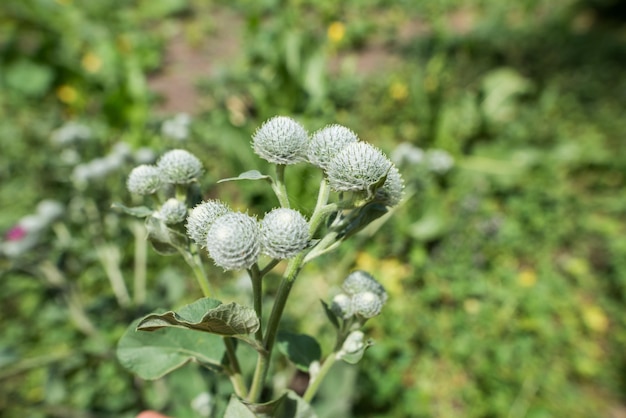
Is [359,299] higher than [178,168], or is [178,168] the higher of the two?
[178,168]

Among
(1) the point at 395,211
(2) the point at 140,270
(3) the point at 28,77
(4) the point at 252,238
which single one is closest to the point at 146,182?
(4) the point at 252,238

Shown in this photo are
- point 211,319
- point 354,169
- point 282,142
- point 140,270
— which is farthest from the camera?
point 140,270

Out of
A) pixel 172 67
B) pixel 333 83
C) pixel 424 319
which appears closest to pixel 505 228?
pixel 424 319

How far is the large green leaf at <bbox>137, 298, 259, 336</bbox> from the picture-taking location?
0.81 metres

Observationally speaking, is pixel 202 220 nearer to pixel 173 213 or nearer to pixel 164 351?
pixel 173 213

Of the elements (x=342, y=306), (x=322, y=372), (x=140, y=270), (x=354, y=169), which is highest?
(x=354, y=169)

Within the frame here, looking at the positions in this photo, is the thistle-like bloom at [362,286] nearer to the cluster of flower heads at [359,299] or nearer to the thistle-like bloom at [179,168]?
the cluster of flower heads at [359,299]

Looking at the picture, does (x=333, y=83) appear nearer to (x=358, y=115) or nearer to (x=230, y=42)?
(x=358, y=115)

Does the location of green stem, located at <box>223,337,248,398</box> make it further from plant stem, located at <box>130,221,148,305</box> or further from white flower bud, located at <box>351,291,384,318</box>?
plant stem, located at <box>130,221,148,305</box>

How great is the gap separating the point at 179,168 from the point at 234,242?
0.33 metres

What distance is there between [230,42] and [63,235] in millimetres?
4677

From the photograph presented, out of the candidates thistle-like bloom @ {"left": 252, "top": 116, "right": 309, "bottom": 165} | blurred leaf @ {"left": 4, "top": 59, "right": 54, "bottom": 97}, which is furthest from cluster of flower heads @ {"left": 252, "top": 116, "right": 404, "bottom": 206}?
blurred leaf @ {"left": 4, "top": 59, "right": 54, "bottom": 97}

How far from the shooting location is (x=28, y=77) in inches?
191

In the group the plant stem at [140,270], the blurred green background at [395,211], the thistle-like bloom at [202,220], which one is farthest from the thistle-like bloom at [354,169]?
the plant stem at [140,270]
